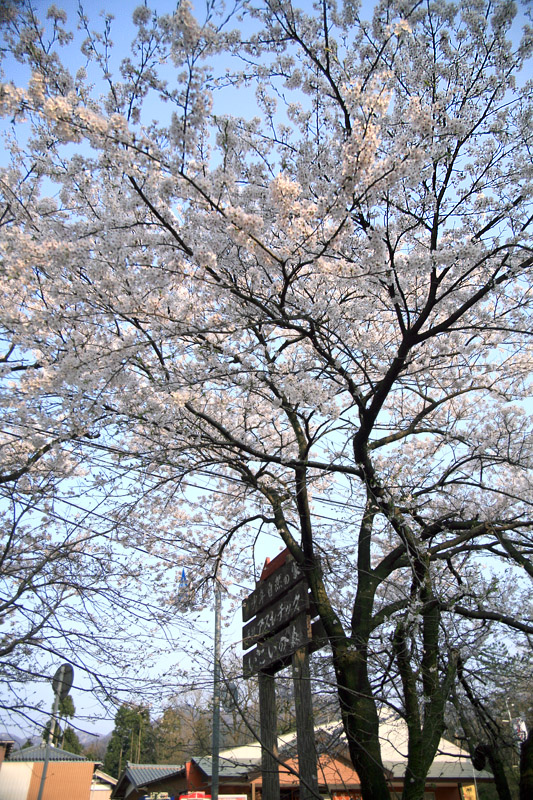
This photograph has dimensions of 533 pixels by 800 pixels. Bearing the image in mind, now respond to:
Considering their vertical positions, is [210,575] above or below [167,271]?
below

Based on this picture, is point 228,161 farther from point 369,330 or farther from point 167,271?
point 369,330

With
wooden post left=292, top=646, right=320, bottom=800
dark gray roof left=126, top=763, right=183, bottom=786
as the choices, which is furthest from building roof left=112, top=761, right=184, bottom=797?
wooden post left=292, top=646, right=320, bottom=800

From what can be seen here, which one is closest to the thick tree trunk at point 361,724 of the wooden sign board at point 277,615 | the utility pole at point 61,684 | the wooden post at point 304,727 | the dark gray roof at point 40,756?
the wooden post at point 304,727

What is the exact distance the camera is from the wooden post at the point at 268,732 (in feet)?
13.6

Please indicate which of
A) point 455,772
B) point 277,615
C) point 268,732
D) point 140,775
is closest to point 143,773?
point 140,775

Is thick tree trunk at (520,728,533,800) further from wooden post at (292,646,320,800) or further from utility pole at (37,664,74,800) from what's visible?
utility pole at (37,664,74,800)

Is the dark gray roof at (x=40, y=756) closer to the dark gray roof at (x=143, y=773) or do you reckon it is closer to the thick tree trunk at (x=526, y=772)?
the dark gray roof at (x=143, y=773)

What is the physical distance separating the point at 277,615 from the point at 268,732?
2.99 feet

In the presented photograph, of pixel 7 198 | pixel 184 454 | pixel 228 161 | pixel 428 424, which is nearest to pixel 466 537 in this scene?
pixel 428 424

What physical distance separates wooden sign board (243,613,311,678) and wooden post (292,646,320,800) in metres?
0.09

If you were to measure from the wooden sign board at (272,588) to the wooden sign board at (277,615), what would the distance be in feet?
0.15

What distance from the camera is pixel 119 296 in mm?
4621

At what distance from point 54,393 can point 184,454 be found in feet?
4.19

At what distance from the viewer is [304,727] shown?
366cm
